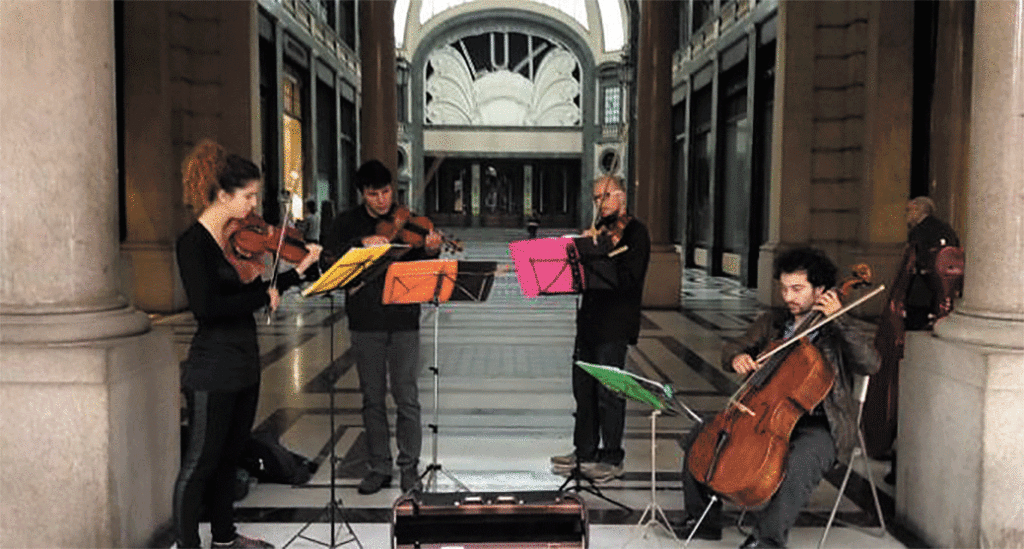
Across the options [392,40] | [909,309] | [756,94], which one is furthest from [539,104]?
[909,309]

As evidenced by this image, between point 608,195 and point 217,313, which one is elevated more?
point 608,195

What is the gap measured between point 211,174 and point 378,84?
8.36 metres

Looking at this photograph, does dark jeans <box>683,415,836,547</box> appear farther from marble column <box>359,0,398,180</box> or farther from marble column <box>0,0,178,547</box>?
marble column <box>359,0,398,180</box>

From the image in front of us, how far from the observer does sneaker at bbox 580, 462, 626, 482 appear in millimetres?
4422

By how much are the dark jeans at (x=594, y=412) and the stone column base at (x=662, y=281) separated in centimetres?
718

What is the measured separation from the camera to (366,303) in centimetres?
412

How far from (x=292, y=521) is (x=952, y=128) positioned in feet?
28.3

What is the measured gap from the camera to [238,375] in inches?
124

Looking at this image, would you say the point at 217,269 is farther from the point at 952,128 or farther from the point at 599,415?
the point at 952,128

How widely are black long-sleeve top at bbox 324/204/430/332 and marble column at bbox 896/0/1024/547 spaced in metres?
2.37

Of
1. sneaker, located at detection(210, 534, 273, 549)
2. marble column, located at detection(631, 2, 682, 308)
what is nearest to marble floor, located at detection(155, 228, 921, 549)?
sneaker, located at detection(210, 534, 273, 549)

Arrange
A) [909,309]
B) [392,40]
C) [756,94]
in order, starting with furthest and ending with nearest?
[756,94] → [392,40] → [909,309]

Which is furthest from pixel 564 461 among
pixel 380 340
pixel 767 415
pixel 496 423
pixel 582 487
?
pixel 767 415

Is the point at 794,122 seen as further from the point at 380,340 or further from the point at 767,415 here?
the point at 767,415
